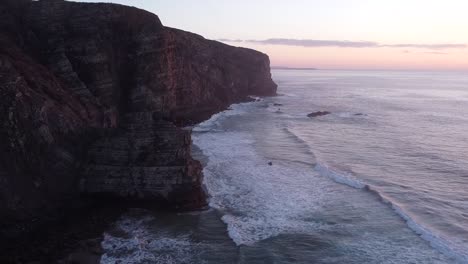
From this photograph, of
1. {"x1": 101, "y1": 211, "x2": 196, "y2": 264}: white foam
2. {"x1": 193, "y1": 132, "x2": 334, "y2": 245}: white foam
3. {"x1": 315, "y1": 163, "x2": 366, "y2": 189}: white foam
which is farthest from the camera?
{"x1": 315, "y1": 163, "x2": 366, "y2": 189}: white foam

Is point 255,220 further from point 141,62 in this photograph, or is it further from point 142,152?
point 141,62

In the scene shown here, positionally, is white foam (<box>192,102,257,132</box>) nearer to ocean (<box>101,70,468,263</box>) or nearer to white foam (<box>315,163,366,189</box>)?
ocean (<box>101,70,468,263</box>)

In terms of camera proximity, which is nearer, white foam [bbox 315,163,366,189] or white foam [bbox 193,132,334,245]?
white foam [bbox 193,132,334,245]

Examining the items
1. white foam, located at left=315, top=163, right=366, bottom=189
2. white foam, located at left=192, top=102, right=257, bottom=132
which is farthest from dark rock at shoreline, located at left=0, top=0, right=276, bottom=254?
white foam, located at left=315, top=163, right=366, bottom=189

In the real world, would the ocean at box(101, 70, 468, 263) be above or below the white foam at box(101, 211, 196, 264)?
above

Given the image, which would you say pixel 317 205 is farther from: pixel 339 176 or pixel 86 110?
pixel 86 110
